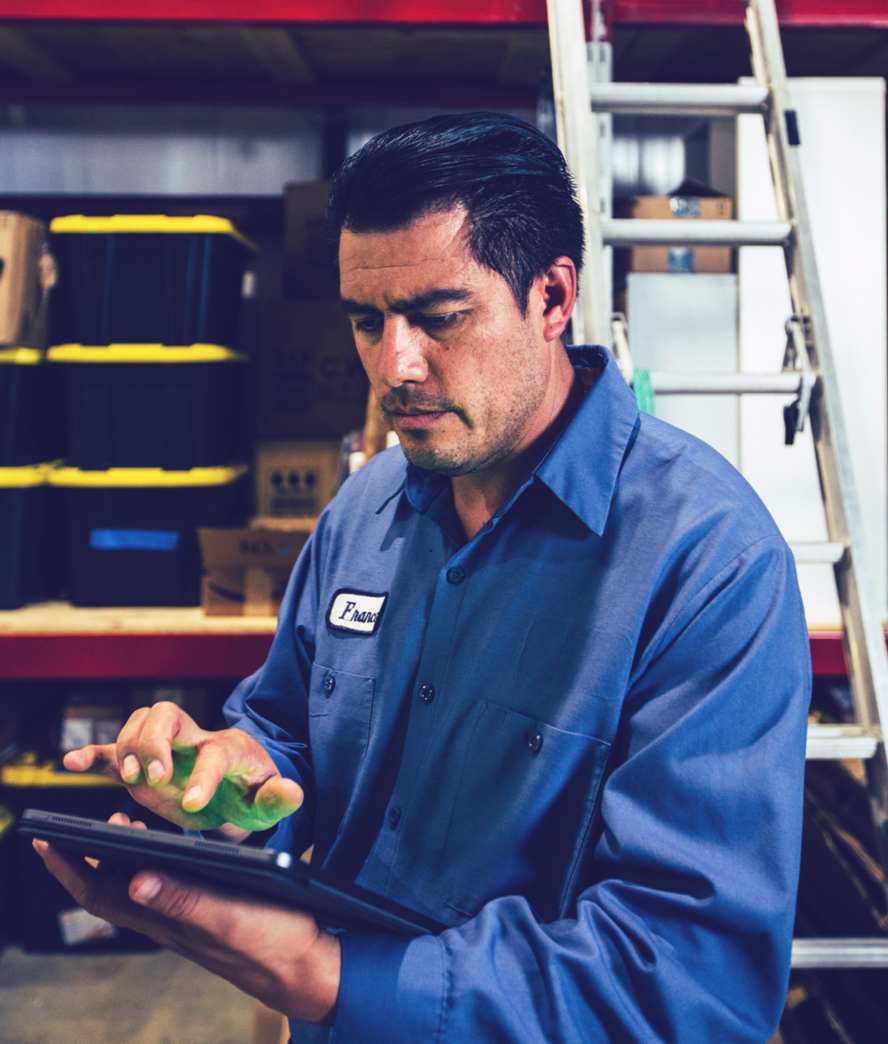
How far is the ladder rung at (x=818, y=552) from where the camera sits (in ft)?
4.37

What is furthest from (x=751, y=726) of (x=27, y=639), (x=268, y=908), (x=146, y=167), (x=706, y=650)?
(x=146, y=167)

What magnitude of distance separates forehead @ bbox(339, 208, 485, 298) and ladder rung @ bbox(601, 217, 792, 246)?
Answer: 692mm

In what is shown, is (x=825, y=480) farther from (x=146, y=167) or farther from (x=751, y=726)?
(x=146, y=167)

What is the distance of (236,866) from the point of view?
22.9 inches

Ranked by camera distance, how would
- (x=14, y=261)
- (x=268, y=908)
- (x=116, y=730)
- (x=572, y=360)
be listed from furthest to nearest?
(x=116, y=730)
(x=14, y=261)
(x=572, y=360)
(x=268, y=908)

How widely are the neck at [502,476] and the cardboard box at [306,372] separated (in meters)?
Answer: 1.49

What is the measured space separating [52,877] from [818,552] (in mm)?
2193

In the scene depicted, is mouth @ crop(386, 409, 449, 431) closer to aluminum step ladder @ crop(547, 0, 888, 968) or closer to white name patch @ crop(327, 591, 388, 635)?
white name patch @ crop(327, 591, 388, 635)

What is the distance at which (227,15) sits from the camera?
1.84m

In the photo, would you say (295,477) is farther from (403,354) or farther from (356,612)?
(403,354)

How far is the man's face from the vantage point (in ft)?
2.77

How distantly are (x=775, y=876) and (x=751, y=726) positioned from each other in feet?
0.39

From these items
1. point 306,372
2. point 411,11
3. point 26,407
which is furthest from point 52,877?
point 411,11

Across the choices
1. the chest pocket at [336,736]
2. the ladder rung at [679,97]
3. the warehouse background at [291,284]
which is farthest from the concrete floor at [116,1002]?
the ladder rung at [679,97]
